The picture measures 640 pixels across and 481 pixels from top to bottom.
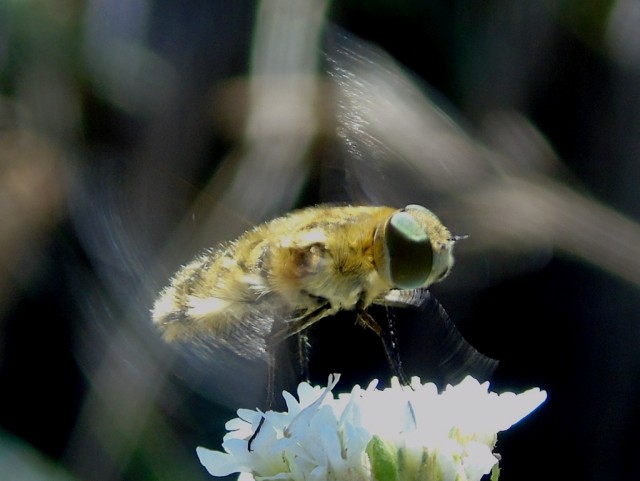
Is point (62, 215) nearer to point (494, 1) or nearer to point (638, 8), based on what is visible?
point (494, 1)

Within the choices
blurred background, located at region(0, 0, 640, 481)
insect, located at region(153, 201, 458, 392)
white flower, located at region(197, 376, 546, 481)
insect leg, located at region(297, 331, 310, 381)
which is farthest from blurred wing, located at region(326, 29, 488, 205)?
white flower, located at region(197, 376, 546, 481)

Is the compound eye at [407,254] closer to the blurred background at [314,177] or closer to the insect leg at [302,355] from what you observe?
the insect leg at [302,355]

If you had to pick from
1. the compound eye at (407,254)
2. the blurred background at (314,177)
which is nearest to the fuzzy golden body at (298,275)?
the compound eye at (407,254)

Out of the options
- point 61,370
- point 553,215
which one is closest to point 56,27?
point 61,370

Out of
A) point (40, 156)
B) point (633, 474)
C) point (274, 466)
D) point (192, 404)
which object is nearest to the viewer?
point (274, 466)

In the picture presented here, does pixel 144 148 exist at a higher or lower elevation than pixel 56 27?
lower

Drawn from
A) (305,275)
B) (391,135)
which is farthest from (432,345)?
(305,275)
